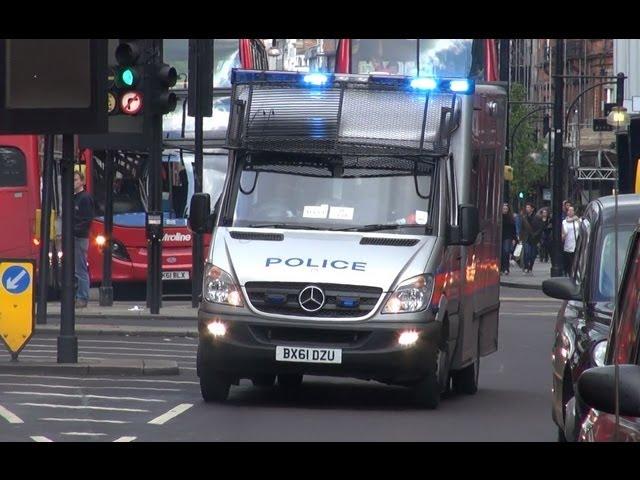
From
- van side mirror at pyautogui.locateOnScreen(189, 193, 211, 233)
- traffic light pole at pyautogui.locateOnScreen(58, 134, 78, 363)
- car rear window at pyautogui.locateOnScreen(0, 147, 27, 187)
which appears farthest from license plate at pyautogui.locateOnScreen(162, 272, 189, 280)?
van side mirror at pyautogui.locateOnScreen(189, 193, 211, 233)

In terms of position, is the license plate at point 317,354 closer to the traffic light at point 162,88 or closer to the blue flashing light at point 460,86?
the blue flashing light at point 460,86

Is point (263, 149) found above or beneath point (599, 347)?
above

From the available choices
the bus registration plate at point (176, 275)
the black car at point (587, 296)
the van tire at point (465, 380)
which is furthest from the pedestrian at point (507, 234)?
the black car at point (587, 296)

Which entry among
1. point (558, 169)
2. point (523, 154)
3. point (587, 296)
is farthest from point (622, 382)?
point (523, 154)

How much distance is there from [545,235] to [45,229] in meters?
37.9

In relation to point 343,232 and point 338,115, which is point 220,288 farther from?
point 338,115

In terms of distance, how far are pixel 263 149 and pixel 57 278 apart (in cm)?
1614

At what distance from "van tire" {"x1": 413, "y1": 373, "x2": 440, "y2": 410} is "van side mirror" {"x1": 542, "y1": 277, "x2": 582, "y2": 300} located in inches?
127

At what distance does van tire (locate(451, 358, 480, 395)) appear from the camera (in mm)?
16234

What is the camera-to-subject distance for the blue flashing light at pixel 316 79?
1509 cm

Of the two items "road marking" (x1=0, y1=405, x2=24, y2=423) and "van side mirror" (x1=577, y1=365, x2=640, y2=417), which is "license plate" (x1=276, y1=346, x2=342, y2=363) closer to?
"road marking" (x1=0, y1=405, x2=24, y2=423)
